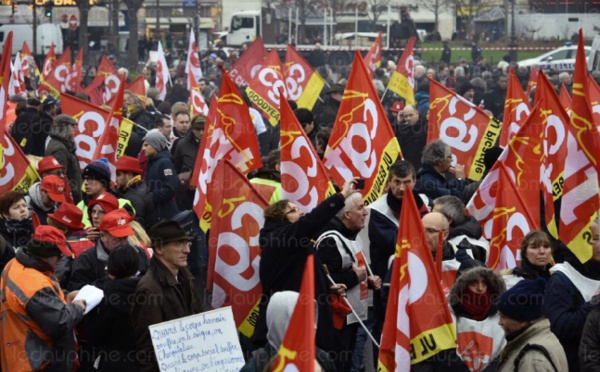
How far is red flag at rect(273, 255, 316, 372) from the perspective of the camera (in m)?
4.85

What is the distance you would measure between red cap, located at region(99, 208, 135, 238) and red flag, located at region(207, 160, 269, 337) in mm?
679

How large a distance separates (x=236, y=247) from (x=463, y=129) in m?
5.07

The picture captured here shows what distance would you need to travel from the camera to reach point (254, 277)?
838 cm

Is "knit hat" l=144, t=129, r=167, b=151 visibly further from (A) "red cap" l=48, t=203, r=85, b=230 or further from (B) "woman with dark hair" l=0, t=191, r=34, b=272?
(A) "red cap" l=48, t=203, r=85, b=230

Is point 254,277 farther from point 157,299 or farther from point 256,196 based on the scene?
point 157,299

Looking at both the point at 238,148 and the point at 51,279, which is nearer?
the point at 51,279

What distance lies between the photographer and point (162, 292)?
7.04m

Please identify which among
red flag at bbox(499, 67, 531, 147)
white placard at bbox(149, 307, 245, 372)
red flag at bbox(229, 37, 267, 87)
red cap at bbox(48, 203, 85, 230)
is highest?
red flag at bbox(229, 37, 267, 87)

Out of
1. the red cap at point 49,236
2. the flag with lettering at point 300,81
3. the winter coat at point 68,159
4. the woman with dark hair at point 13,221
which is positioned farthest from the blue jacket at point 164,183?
the flag with lettering at point 300,81

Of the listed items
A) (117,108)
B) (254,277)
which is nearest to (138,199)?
(117,108)

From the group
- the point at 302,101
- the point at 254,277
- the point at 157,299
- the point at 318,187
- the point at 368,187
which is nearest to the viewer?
the point at 157,299

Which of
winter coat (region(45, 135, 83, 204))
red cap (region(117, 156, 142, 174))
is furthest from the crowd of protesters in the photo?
winter coat (region(45, 135, 83, 204))

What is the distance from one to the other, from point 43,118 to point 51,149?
141 inches

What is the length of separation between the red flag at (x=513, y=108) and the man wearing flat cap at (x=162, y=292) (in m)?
6.46
